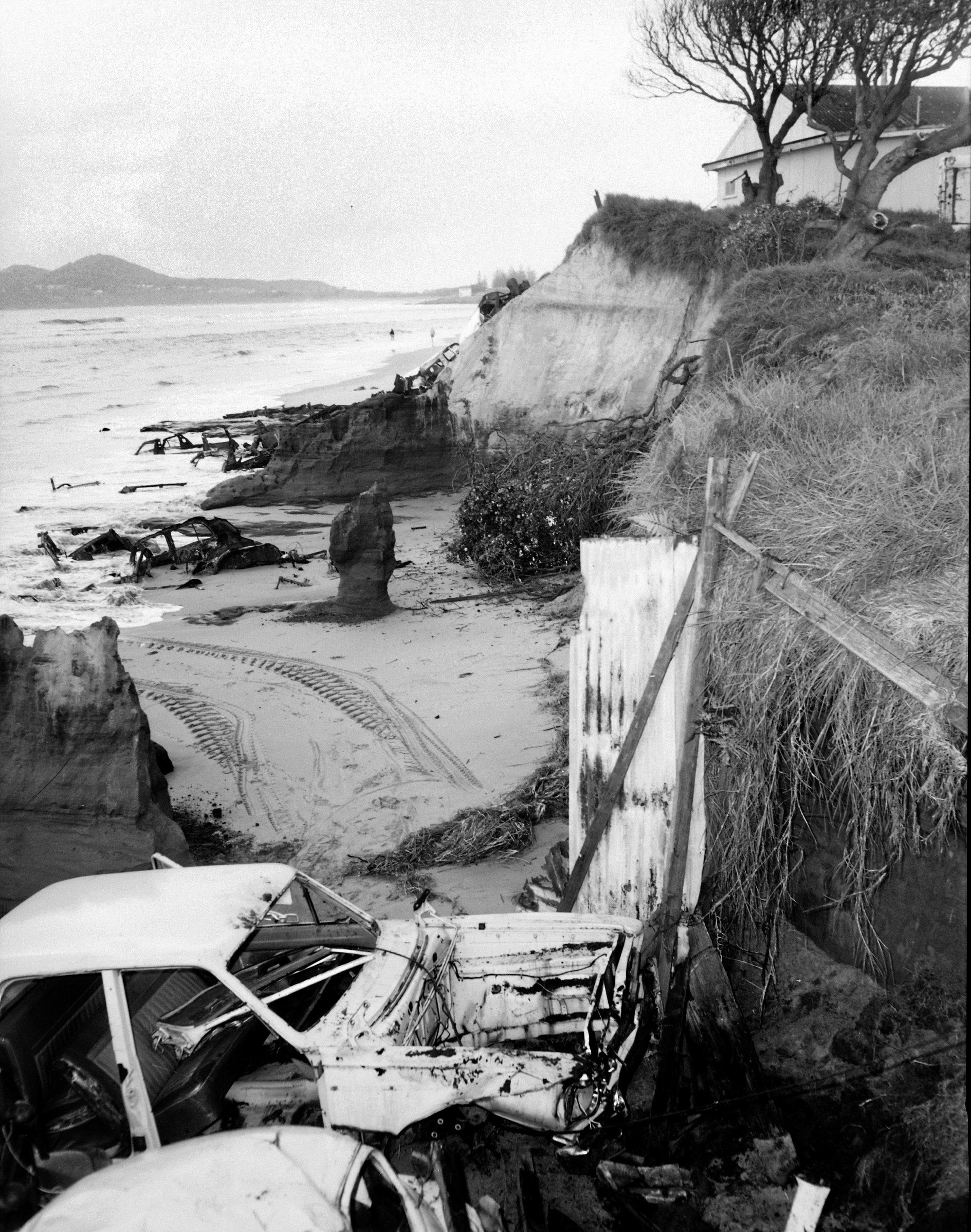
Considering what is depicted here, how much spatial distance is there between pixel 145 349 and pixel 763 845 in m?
73.6

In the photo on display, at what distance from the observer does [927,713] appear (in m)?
4.32

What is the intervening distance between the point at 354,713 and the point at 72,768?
3.13 metres

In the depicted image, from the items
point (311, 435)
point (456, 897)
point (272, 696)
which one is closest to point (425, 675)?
point (272, 696)

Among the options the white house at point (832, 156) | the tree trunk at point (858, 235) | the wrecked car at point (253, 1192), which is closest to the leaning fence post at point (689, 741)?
the wrecked car at point (253, 1192)

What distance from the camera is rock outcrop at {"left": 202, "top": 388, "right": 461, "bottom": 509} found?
64.0 feet

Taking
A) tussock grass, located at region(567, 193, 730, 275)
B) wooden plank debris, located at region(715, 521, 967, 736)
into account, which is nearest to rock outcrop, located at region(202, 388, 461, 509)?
tussock grass, located at region(567, 193, 730, 275)

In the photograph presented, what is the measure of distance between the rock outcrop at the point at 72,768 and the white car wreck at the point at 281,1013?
5.41 ft

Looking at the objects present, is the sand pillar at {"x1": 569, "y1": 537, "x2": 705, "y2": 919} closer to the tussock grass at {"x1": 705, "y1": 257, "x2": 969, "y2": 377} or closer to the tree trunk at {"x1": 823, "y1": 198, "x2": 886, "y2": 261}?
the tussock grass at {"x1": 705, "y1": 257, "x2": 969, "y2": 377}

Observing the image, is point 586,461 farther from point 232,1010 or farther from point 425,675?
point 232,1010

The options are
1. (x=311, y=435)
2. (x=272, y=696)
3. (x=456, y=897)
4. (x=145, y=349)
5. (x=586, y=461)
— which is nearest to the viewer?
(x=456, y=897)

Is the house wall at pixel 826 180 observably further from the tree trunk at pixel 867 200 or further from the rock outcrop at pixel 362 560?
the rock outcrop at pixel 362 560

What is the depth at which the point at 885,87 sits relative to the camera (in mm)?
15438

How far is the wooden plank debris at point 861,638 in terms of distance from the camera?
13.7 ft

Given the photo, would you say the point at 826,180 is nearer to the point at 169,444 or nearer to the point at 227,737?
the point at 169,444
